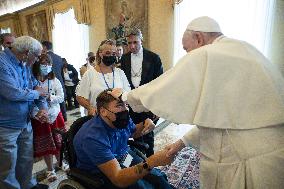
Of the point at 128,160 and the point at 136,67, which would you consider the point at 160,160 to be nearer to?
the point at 128,160

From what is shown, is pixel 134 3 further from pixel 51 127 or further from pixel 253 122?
pixel 253 122

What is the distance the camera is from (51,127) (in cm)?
323

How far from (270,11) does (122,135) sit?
4543mm

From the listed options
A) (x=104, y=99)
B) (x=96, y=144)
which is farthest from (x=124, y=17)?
(x=96, y=144)

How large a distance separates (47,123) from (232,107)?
240 centimetres

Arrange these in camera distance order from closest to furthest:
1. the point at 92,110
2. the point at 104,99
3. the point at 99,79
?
the point at 104,99
the point at 92,110
the point at 99,79

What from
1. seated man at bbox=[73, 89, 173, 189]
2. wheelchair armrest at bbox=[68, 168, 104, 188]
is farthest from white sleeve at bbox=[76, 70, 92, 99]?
wheelchair armrest at bbox=[68, 168, 104, 188]

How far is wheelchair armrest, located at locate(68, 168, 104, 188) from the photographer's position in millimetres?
1707

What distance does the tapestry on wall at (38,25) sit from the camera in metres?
10.6

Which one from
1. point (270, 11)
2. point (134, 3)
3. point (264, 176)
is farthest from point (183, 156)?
point (134, 3)

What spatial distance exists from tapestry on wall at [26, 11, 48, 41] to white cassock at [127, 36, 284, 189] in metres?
10.4

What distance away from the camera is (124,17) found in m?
7.45

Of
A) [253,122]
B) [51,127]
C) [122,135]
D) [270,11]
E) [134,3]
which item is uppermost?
[134,3]

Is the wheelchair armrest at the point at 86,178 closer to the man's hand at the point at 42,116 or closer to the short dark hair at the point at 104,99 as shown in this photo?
the short dark hair at the point at 104,99
